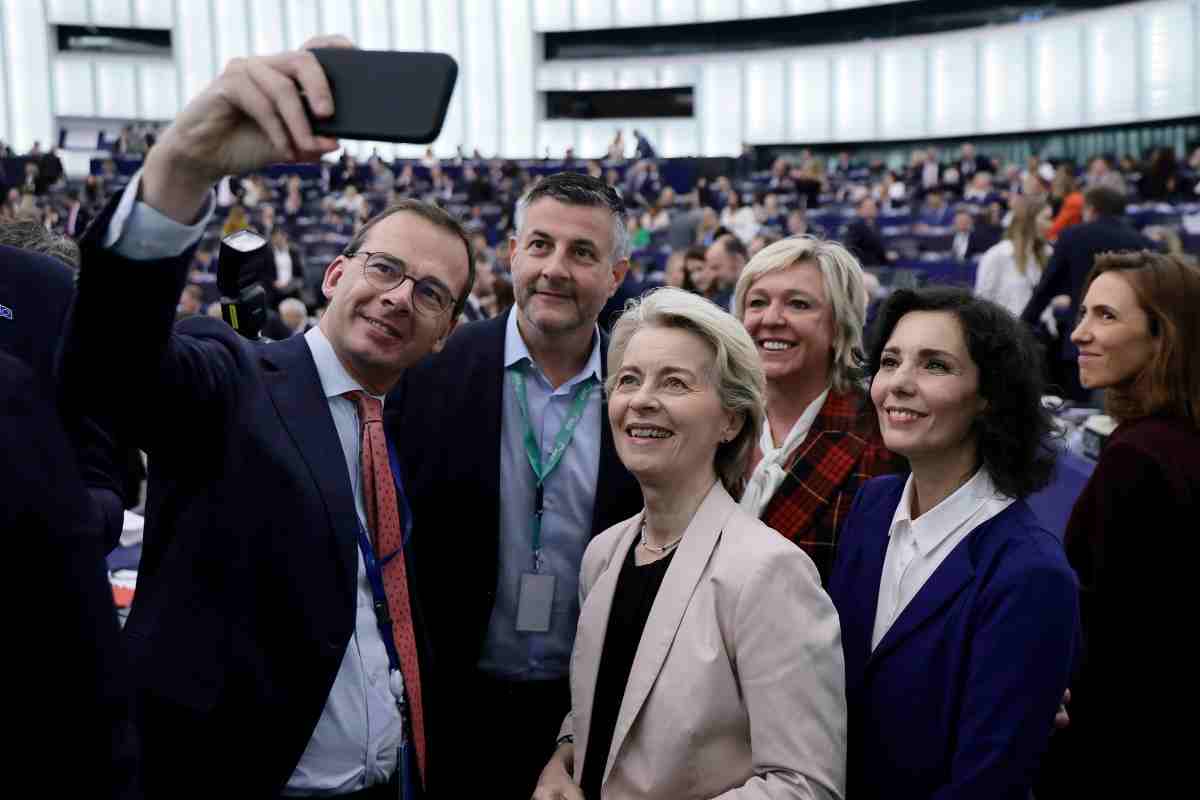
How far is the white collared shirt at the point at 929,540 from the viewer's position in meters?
1.80

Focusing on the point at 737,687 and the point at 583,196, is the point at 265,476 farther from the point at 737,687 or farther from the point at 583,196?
the point at 583,196

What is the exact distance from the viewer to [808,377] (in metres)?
2.48

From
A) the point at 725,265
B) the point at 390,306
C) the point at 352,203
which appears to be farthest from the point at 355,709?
the point at 352,203

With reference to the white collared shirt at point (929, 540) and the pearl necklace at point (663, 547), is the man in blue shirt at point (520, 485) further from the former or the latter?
the white collared shirt at point (929, 540)

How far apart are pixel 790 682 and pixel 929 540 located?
0.39 metres

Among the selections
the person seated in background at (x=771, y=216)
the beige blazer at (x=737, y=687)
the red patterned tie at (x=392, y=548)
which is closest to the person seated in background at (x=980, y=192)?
the person seated in background at (x=771, y=216)

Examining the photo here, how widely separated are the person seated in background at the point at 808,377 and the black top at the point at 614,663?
0.46 metres

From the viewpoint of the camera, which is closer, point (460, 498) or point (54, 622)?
point (54, 622)

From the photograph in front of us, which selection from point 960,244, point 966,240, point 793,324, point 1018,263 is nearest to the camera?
point 793,324

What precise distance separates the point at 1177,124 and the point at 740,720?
23.9 metres

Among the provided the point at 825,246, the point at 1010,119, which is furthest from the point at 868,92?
the point at 825,246

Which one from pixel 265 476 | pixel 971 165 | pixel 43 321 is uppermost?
pixel 971 165

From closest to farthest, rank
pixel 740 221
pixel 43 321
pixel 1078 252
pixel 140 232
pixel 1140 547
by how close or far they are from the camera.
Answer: pixel 140 232, pixel 43 321, pixel 1140 547, pixel 1078 252, pixel 740 221

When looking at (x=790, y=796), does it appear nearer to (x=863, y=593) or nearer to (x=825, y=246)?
(x=863, y=593)
